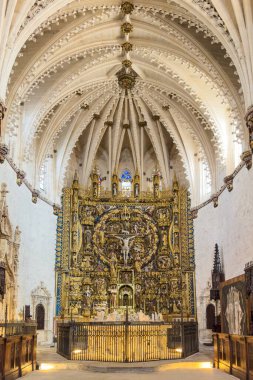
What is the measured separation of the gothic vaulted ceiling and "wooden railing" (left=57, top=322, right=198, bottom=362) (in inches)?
370

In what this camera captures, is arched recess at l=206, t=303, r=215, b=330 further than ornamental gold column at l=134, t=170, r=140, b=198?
No

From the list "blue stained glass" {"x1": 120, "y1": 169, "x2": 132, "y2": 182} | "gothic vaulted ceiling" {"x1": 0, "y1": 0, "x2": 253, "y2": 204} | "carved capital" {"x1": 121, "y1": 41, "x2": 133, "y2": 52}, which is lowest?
"blue stained glass" {"x1": 120, "y1": 169, "x2": 132, "y2": 182}

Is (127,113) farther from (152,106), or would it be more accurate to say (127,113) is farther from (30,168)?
(30,168)

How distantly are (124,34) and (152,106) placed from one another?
237 inches

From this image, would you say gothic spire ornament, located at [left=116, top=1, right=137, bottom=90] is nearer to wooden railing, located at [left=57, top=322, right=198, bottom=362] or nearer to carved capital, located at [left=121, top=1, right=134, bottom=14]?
carved capital, located at [left=121, top=1, right=134, bottom=14]

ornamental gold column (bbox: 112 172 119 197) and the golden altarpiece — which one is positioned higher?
ornamental gold column (bbox: 112 172 119 197)

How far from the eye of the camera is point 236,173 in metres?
23.8

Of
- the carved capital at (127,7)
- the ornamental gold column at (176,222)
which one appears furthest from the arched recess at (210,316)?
the carved capital at (127,7)

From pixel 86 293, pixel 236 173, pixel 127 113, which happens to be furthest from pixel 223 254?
pixel 127 113

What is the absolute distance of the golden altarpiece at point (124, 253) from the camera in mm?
29719

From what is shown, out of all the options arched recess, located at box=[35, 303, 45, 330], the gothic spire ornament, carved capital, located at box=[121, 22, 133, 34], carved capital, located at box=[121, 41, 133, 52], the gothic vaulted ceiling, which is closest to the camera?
the gothic vaulted ceiling

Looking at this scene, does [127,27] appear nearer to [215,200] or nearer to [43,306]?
[215,200]

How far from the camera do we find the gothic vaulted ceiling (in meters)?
20.8

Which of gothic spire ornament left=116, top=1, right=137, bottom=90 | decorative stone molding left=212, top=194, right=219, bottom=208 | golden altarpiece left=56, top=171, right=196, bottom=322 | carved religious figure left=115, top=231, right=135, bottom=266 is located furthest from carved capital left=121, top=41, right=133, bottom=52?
carved religious figure left=115, top=231, right=135, bottom=266
